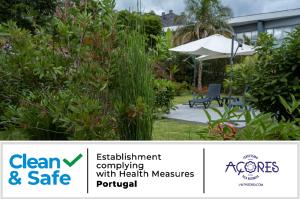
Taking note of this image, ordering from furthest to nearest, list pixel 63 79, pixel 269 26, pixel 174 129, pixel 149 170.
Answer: pixel 269 26
pixel 174 129
pixel 63 79
pixel 149 170

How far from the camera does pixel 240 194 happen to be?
2.03 metres

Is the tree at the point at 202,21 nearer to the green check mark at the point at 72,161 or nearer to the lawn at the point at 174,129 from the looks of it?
the lawn at the point at 174,129

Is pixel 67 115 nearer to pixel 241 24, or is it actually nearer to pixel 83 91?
pixel 83 91

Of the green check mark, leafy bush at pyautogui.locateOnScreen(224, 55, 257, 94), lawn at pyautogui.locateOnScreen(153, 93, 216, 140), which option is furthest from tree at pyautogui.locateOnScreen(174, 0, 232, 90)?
the green check mark

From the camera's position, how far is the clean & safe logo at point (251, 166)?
6.56ft

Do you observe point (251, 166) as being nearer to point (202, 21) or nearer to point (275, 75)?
point (275, 75)

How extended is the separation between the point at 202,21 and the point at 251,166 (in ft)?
88.2

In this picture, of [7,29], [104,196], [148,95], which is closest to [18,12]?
[7,29]

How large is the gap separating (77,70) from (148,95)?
1.54 feet

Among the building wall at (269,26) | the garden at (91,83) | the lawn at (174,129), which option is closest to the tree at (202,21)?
the building wall at (269,26)

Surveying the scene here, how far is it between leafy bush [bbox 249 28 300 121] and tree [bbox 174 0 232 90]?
944 inches

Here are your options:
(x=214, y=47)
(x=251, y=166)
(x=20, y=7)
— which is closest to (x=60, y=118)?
(x=251, y=166)

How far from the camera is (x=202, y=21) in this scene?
28141 mm

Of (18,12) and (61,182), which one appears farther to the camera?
(18,12)
